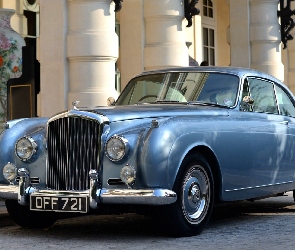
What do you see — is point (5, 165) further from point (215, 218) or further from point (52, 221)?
point (215, 218)

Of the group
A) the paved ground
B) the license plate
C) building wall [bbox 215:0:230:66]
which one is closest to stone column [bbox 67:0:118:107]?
the paved ground

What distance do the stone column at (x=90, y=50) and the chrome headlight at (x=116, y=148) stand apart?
18.8 ft

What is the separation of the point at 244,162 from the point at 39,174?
6.50 feet

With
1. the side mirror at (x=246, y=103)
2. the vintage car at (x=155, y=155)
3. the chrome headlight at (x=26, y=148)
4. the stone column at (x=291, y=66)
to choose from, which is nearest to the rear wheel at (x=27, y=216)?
the vintage car at (x=155, y=155)

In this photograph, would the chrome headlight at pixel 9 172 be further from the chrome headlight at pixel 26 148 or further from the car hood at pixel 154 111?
the car hood at pixel 154 111

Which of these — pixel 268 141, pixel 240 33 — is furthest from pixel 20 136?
pixel 240 33

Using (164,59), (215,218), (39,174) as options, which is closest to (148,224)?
(215,218)

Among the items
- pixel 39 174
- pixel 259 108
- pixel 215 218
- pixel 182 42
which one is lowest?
pixel 215 218

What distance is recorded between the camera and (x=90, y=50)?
13.3 meters

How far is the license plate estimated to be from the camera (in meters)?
7.48

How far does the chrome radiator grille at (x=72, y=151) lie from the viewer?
7.62 metres

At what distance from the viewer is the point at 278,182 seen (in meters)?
9.34

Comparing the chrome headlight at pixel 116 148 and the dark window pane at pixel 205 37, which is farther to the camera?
the dark window pane at pixel 205 37

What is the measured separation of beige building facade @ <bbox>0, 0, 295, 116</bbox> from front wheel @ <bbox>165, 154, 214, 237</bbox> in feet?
17.7
